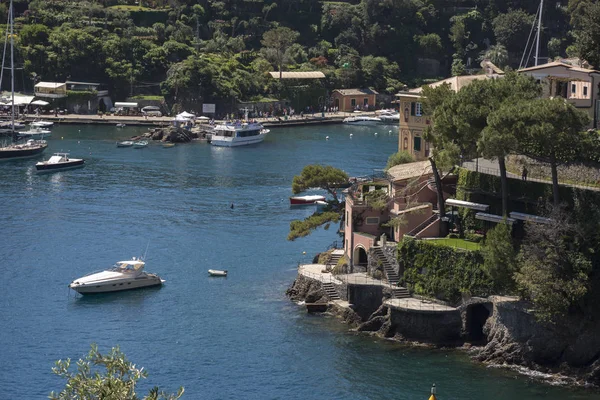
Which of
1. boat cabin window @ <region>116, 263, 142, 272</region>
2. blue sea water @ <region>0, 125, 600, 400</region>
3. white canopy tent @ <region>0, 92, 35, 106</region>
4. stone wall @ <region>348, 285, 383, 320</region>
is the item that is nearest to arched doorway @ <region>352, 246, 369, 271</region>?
stone wall @ <region>348, 285, 383, 320</region>

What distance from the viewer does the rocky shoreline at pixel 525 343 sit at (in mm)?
62156

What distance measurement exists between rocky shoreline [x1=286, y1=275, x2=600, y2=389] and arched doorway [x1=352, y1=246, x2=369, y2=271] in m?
7.64

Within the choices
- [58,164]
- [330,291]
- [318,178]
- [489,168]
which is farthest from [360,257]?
[58,164]

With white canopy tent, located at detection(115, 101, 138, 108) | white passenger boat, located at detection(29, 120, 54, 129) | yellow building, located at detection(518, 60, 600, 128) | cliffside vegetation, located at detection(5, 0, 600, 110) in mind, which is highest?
cliffside vegetation, located at detection(5, 0, 600, 110)

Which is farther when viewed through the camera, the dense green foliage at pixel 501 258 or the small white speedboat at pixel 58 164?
the small white speedboat at pixel 58 164

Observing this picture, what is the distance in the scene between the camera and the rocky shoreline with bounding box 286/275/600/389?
204 feet

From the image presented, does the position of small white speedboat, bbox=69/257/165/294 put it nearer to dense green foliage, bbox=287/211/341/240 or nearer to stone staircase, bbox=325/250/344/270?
dense green foliage, bbox=287/211/341/240

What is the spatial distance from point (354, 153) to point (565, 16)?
2605 inches

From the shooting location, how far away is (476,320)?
67250 millimetres

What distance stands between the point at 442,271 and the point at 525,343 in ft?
22.9

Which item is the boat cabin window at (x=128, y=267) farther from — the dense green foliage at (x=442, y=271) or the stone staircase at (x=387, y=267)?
the dense green foliage at (x=442, y=271)

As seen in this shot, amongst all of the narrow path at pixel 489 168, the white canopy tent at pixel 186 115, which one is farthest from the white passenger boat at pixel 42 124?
the narrow path at pixel 489 168

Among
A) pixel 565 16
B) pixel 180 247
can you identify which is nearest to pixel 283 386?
pixel 180 247

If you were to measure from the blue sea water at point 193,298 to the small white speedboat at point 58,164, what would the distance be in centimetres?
140
